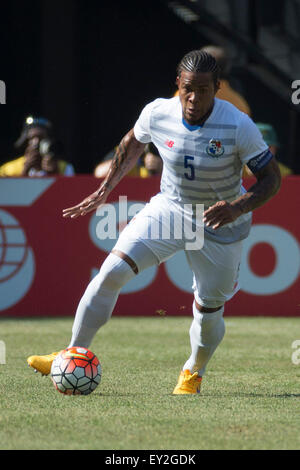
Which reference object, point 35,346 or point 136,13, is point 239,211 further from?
point 136,13

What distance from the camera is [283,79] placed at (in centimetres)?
1548

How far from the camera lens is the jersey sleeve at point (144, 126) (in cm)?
676

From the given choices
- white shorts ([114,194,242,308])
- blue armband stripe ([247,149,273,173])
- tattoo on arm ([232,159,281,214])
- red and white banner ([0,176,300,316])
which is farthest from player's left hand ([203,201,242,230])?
red and white banner ([0,176,300,316])

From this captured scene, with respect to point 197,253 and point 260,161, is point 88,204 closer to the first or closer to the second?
point 197,253

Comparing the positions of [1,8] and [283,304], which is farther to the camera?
[1,8]

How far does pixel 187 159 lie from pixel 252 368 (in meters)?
2.29

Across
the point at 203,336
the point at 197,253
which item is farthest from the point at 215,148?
the point at 203,336

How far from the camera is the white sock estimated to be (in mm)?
6867

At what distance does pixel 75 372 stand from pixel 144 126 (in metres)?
1.68

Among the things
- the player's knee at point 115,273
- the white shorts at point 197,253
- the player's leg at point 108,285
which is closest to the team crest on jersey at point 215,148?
the white shorts at point 197,253

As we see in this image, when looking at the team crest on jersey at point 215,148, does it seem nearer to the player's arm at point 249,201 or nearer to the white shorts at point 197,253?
the player's arm at point 249,201

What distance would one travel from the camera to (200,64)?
20.6 feet

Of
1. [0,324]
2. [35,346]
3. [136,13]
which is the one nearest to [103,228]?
[0,324]
